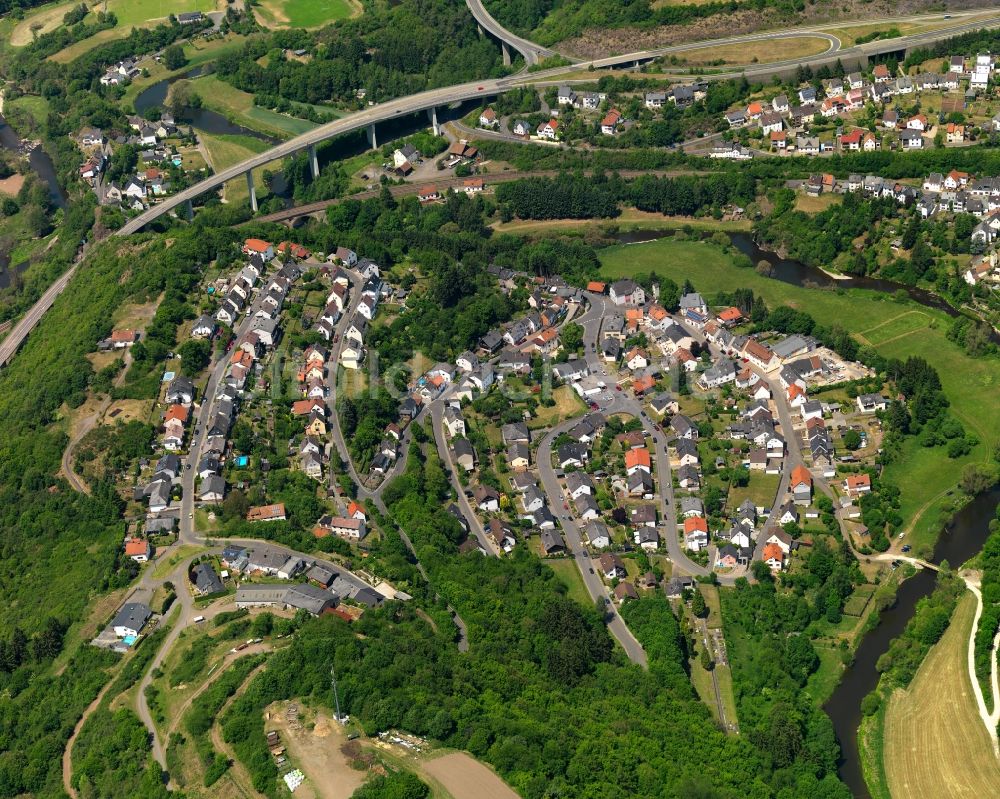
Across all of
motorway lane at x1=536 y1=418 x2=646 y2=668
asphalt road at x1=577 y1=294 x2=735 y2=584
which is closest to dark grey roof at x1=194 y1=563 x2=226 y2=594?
motorway lane at x1=536 y1=418 x2=646 y2=668

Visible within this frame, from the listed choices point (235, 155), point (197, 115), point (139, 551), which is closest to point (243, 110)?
point (197, 115)

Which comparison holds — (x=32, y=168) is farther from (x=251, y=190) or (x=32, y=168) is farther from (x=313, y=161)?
(x=313, y=161)

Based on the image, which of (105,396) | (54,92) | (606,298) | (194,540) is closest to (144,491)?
(194,540)

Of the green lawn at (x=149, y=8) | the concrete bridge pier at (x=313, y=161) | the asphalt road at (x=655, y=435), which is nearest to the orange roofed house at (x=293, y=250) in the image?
the concrete bridge pier at (x=313, y=161)

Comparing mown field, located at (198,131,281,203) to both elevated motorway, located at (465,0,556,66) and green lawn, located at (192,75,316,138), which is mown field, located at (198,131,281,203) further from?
elevated motorway, located at (465,0,556,66)

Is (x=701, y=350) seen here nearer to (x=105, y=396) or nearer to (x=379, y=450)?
(x=379, y=450)

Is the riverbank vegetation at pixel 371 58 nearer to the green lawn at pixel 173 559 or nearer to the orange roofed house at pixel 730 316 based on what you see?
the orange roofed house at pixel 730 316
